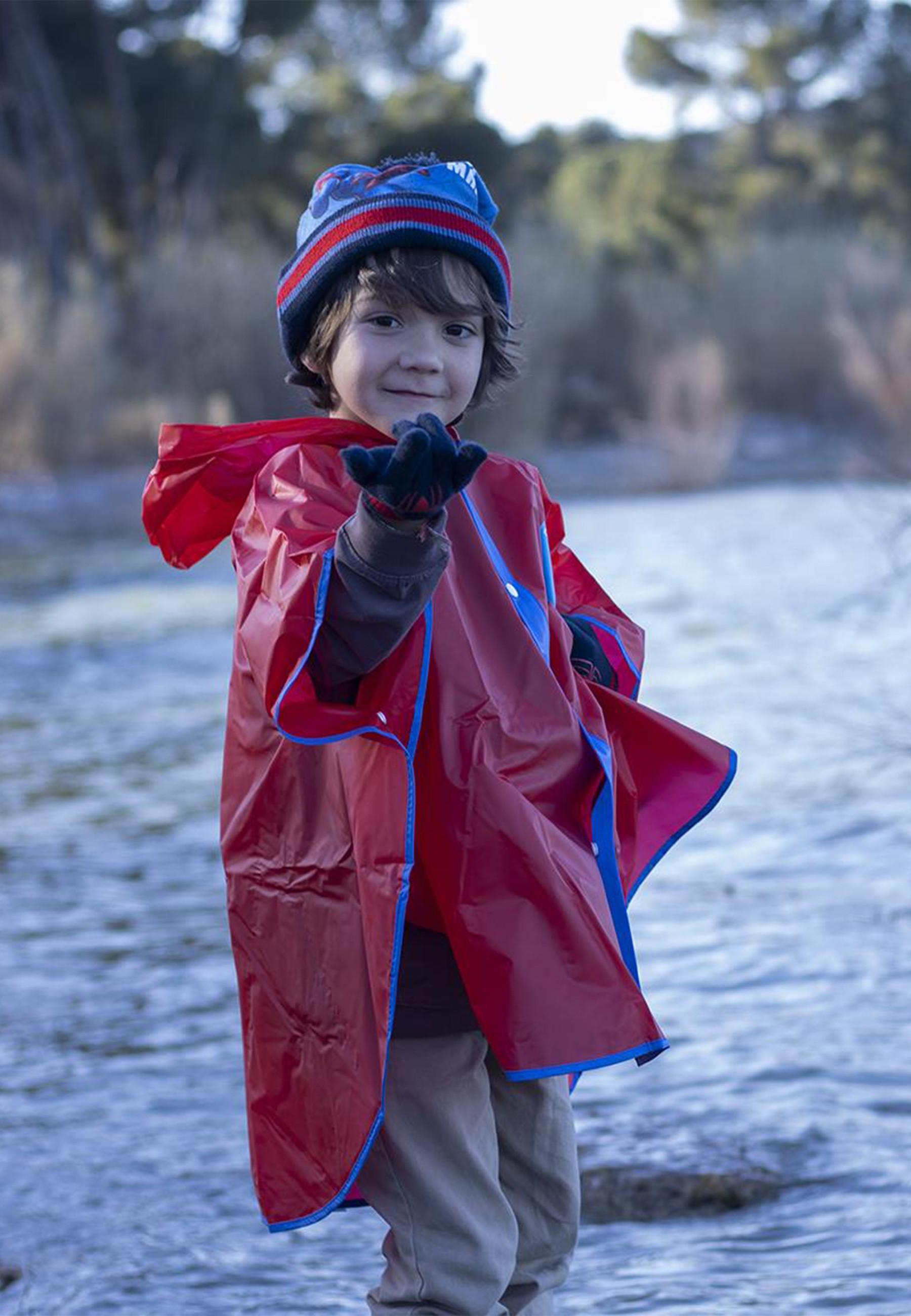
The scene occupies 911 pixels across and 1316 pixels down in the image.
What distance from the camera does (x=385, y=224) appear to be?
1924 millimetres

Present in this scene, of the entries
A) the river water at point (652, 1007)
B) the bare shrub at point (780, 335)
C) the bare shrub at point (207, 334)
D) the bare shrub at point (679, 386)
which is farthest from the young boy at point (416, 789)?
the bare shrub at point (780, 335)

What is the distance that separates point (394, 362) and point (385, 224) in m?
0.14

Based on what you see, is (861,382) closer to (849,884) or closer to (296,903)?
(849,884)

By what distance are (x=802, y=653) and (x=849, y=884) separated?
3388mm

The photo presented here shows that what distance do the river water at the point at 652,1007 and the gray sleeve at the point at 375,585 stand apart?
1.09m

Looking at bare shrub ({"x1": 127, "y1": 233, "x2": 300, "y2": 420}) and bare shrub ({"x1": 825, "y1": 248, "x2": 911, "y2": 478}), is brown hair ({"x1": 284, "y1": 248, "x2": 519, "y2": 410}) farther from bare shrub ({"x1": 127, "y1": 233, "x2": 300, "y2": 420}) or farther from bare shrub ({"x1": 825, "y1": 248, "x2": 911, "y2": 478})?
bare shrub ({"x1": 127, "y1": 233, "x2": 300, "y2": 420})

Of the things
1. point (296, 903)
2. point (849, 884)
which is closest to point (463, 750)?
point (296, 903)

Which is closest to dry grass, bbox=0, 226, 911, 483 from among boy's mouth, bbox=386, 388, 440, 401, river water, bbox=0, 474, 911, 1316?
river water, bbox=0, 474, 911, 1316

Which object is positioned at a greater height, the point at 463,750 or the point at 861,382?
the point at 861,382

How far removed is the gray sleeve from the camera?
166 cm

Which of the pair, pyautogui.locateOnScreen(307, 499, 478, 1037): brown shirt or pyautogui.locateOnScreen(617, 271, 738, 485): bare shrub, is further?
pyautogui.locateOnScreen(617, 271, 738, 485): bare shrub

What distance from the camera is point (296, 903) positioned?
6.14ft

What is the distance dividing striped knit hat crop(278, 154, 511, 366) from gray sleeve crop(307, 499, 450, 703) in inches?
14.8

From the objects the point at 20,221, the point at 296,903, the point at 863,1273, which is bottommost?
the point at 863,1273
